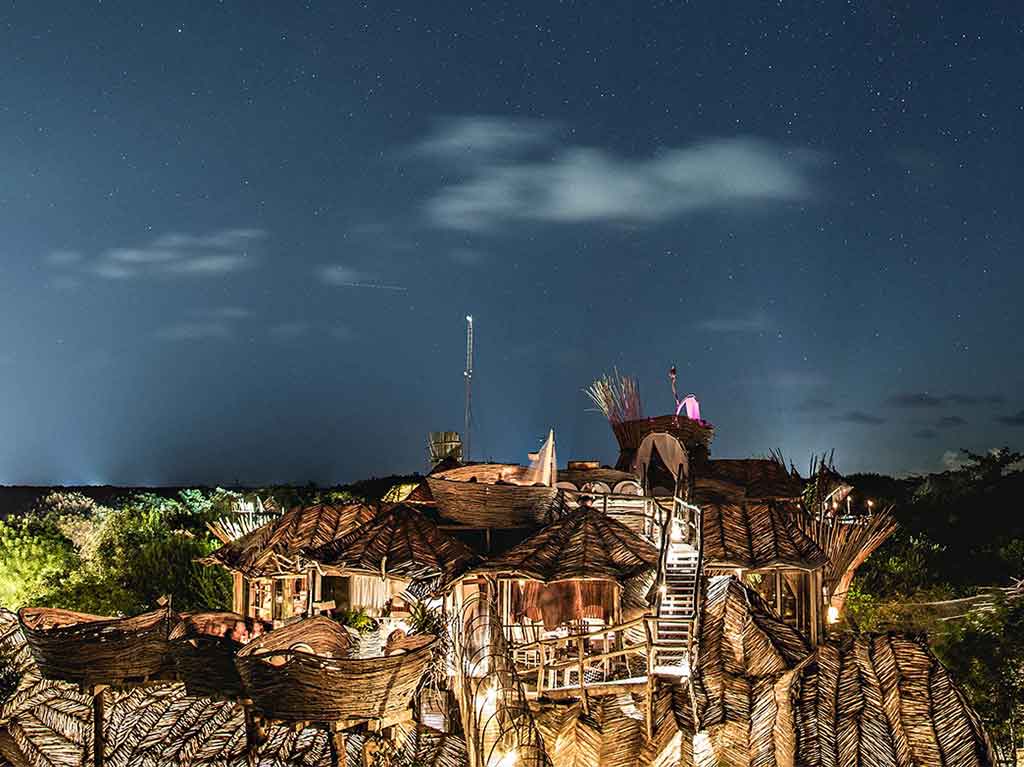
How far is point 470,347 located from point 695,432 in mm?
4057

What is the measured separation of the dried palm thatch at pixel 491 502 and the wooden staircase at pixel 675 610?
1.63m

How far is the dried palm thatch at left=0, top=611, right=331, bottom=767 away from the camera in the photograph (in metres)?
8.66

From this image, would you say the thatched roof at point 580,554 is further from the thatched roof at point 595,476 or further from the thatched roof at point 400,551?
the thatched roof at point 595,476

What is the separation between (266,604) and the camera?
13.3 metres

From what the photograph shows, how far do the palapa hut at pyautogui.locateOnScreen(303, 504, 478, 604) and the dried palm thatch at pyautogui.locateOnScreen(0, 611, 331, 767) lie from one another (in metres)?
2.28

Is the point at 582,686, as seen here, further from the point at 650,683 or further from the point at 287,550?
the point at 287,550

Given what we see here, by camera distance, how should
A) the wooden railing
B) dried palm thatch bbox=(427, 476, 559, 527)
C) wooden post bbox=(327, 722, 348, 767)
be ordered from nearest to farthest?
wooden post bbox=(327, 722, 348, 767), the wooden railing, dried palm thatch bbox=(427, 476, 559, 527)

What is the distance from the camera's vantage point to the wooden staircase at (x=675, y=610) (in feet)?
35.4

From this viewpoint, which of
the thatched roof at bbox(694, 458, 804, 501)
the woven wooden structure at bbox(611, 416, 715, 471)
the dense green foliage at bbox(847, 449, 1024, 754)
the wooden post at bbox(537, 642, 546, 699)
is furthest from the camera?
the woven wooden structure at bbox(611, 416, 715, 471)

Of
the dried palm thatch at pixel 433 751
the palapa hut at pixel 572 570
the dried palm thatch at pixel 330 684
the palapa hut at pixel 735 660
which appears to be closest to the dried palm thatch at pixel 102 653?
the dried palm thatch at pixel 330 684

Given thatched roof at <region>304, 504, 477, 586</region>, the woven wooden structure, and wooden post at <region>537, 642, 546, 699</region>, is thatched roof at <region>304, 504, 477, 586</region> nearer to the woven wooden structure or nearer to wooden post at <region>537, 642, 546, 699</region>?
wooden post at <region>537, 642, 546, 699</region>

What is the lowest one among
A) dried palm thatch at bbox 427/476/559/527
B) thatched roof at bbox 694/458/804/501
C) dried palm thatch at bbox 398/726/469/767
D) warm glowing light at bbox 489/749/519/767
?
dried palm thatch at bbox 398/726/469/767

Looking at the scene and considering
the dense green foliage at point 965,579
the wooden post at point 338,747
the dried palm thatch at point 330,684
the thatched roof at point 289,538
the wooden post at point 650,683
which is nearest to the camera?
the dried palm thatch at point 330,684

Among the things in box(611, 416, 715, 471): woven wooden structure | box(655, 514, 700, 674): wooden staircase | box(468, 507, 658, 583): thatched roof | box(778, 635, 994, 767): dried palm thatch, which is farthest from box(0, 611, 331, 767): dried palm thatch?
box(611, 416, 715, 471): woven wooden structure
